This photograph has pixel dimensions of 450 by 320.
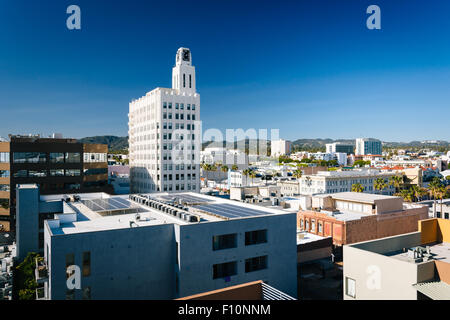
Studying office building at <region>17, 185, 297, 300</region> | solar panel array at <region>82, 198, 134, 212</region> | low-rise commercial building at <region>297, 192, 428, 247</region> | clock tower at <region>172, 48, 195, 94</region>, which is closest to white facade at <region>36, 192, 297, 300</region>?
office building at <region>17, 185, 297, 300</region>

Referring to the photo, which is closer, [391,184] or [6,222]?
[6,222]

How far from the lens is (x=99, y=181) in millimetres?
70750

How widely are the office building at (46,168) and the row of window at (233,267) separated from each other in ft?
164

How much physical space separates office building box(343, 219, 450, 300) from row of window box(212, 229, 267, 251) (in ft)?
27.3

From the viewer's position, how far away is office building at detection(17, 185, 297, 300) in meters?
21.3

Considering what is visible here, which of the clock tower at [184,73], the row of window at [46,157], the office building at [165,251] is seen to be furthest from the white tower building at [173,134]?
the office building at [165,251]

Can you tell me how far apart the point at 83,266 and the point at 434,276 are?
20.6m

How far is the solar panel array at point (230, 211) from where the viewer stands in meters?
27.8

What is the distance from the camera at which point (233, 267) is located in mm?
25609

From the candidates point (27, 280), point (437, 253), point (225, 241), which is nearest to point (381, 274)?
point (437, 253)

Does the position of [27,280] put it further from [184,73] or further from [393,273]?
[184,73]
